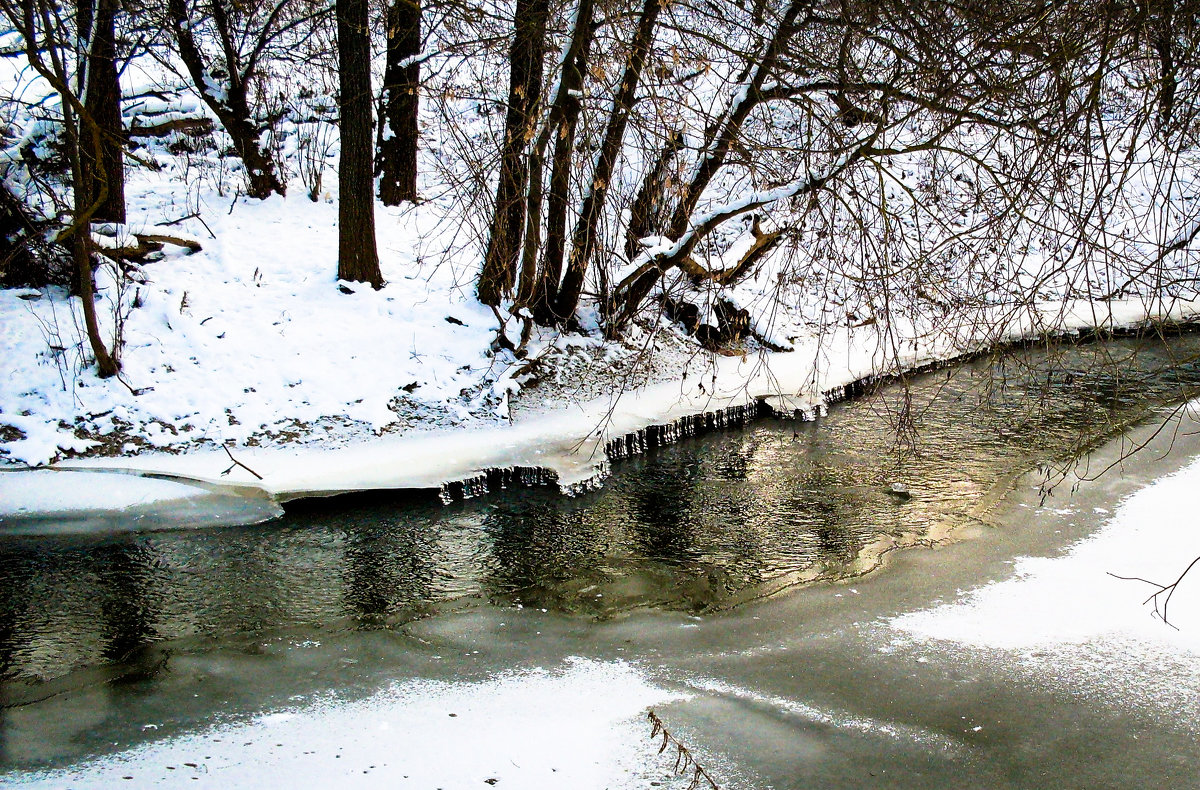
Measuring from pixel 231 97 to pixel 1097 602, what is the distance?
10272 millimetres

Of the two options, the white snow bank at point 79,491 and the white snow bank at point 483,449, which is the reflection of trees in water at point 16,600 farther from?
the white snow bank at point 483,449

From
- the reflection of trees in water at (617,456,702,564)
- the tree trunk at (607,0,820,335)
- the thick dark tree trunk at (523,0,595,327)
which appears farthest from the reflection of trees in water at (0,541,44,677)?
the tree trunk at (607,0,820,335)

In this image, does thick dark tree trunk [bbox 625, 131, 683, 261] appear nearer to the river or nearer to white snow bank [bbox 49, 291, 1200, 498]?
white snow bank [bbox 49, 291, 1200, 498]

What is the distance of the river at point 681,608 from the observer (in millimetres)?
4180

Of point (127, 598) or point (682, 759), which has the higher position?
point (127, 598)

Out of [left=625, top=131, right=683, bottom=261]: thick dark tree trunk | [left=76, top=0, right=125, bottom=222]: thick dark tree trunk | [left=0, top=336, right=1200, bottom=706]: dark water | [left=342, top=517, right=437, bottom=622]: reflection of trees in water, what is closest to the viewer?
[left=0, top=336, right=1200, bottom=706]: dark water

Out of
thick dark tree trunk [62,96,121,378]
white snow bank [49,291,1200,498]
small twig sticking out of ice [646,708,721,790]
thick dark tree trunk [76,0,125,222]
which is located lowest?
small twig sticking out of ice [646,708,721,790]

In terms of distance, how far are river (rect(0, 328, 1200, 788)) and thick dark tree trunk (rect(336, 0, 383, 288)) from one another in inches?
140

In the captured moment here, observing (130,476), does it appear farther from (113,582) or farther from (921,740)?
(921,740)

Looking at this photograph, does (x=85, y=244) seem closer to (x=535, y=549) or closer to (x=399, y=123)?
(x=399, y=123)

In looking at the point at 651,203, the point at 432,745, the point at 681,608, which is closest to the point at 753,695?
the point at 681,608

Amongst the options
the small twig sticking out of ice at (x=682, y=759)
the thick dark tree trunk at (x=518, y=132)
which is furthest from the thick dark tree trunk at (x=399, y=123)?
the small twig sticking out of ice at (x=682, y=759)

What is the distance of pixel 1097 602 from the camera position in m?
5.43

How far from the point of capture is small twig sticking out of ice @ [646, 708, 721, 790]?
12.7 ft
